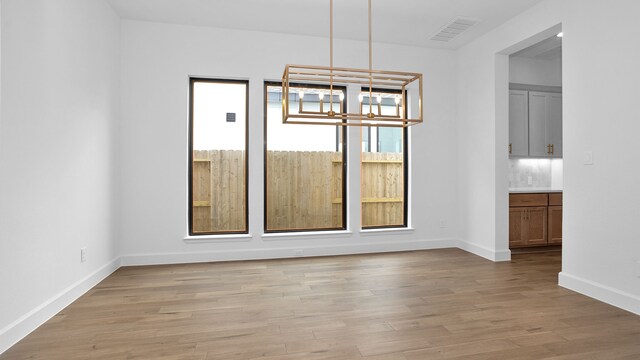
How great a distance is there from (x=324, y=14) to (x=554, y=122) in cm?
408

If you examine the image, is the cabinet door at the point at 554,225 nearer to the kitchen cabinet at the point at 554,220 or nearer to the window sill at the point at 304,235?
the kitchen cabinet at the point at 554,220

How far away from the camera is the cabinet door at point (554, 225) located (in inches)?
200

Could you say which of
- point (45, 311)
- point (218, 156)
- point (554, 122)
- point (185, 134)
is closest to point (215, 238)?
point (218, 156)

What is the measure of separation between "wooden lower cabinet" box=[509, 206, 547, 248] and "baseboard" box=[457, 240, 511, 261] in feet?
1.57

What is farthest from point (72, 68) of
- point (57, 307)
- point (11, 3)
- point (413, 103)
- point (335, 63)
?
point (413, 103)

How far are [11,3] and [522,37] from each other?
469 centimetres

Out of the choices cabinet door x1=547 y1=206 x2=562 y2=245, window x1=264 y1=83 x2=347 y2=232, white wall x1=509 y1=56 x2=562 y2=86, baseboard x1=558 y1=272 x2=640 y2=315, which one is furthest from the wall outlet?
window x1=264 y1=83 x2=347 y2=232

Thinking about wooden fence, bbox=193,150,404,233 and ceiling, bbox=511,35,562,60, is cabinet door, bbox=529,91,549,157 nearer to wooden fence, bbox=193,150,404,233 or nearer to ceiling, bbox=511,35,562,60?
ceiling, bbox=511,35,562,60

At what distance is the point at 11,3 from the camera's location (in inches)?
88.9

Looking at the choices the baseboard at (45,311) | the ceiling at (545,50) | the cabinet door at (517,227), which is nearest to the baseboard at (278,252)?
the baseboard at (45,311)

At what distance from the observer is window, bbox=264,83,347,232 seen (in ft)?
15.6

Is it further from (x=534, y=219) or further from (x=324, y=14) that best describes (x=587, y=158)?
(x=324, y=14)

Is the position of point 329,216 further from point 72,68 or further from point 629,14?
point 629,14

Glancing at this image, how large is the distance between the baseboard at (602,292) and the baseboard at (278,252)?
1.85 m
